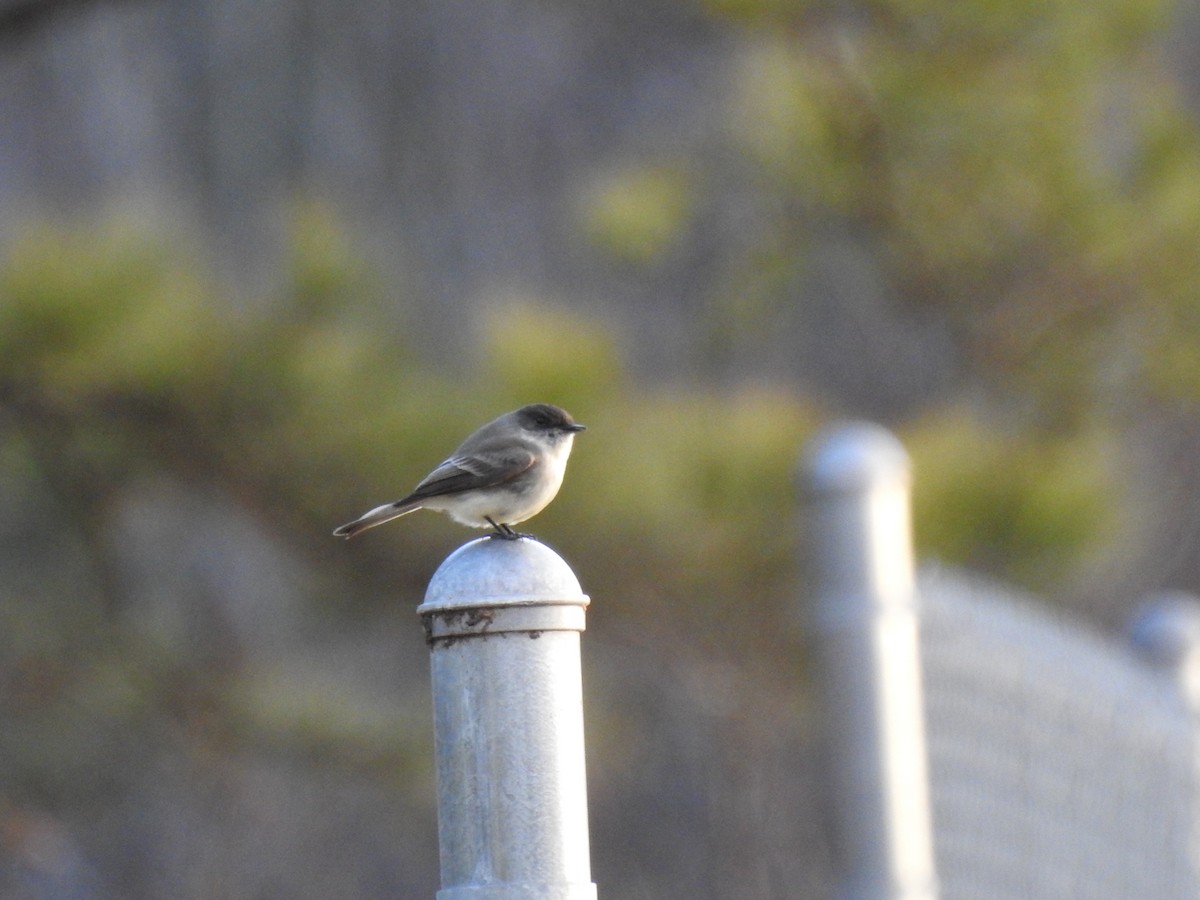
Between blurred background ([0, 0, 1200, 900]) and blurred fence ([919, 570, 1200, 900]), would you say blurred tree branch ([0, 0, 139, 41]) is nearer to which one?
blurred background ([0, 0, 1200, 900])

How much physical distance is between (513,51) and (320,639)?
4303mm

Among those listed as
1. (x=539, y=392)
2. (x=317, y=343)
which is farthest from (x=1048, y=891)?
(x=317, y=343)

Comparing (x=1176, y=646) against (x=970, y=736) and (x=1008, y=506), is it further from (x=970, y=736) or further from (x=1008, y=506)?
(x=1008, y=506)

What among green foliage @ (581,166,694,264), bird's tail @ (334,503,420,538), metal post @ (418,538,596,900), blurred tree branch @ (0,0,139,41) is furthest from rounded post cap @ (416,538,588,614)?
green foliage @ (581,166,694,264)

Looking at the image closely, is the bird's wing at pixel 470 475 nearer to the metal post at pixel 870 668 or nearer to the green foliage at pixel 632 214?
the metal post at pixel 870 668

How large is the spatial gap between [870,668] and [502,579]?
4.02 ft

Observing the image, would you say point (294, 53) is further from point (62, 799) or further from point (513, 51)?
point (62, 799)

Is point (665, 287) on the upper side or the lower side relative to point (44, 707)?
upper

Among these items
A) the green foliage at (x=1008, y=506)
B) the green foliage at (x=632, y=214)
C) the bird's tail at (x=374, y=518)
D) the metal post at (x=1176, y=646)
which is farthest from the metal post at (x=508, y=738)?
the green foliage at (x=632, y=214)

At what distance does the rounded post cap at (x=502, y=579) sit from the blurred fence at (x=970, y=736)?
3.77 feet

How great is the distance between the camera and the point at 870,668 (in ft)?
9.43

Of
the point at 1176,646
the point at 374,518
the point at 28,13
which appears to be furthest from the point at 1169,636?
the point at 28,13

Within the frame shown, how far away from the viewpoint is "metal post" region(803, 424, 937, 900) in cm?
282

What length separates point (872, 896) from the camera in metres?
2.83
